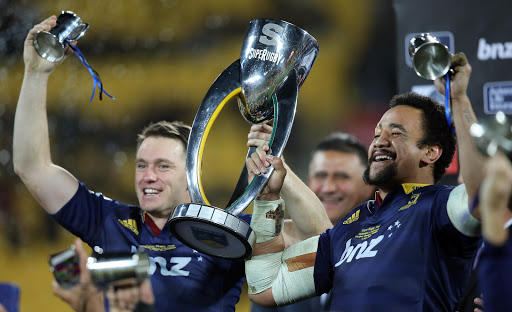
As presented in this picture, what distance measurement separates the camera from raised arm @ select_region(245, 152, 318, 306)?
2.01m

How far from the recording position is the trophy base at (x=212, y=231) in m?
1.71

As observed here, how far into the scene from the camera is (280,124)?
1911mm

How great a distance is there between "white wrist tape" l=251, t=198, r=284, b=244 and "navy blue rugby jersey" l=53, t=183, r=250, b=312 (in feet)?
0.43

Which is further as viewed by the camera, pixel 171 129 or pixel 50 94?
pixel 50 94

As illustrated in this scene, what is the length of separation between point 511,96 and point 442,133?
0.56 meters

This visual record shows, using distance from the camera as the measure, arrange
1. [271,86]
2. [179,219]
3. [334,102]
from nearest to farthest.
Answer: [179,219] < [271,86] < [334,102]

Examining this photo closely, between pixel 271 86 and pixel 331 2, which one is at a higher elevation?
pixel 331 2

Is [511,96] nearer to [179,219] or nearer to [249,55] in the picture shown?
[249,55]

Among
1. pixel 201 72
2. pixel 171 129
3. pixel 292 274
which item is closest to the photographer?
pixel 292 274

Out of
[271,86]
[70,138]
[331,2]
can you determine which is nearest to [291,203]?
[271,86]

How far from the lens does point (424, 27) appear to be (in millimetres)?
2539

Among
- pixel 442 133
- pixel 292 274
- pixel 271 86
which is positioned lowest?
pixel 292 274

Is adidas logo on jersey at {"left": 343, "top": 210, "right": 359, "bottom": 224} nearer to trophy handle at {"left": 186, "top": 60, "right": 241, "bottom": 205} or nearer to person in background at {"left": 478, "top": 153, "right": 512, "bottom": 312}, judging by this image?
trophy handle at {"left": 186, "top": 60, "right": 241, "bottom": 205}

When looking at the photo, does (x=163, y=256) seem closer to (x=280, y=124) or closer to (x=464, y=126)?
(x=280, y=124)
